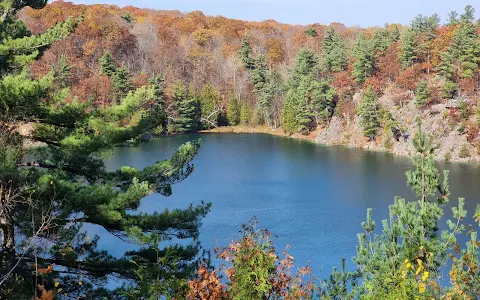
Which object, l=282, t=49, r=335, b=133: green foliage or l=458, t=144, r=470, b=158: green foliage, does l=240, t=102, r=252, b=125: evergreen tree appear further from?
l=458, t=144, r=470, b=158: green foliage

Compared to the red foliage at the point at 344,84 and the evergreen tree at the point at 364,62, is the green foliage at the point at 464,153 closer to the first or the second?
the evergreen tree at the point at 364,62

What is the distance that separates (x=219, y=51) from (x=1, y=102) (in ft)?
118

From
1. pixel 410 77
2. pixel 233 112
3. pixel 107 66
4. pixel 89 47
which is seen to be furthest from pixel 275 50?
pixel 410 77

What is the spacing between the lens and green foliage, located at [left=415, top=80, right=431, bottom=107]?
24.7 meters

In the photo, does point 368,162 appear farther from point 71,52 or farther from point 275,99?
point 71,52

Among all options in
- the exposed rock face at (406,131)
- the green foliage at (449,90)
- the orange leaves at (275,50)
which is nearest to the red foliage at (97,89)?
the exposed rock face at (406,131)

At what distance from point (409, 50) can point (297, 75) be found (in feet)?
25.1

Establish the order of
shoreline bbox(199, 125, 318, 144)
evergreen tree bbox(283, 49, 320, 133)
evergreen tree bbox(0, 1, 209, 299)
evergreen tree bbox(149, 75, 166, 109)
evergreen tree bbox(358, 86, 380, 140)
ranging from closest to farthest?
1. evergreen tree bbox(0, 1, 209, 299)
2. evergreen tree bbox(358, 86, 380, 140)
3. evergreen tree bbox(283, 49, 320, 133)
4. evergreen tree bbox(149, 75, 166, 109)
5. shoreline bbox(199, 125, 318, 144)

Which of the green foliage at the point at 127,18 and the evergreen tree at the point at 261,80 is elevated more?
the green foliage at the point at 127,18

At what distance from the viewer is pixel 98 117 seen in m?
5.96

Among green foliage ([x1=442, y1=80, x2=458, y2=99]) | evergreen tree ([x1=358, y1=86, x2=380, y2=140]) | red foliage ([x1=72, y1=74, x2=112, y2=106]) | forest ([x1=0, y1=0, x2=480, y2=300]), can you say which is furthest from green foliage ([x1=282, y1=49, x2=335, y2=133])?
forest ([x1=0, y1=0, x2=480, y2=300])

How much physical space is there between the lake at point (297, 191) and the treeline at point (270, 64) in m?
4.20

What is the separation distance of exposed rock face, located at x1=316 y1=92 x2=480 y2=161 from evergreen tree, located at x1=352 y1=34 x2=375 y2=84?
115cm

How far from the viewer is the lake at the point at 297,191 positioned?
41.9 feet
